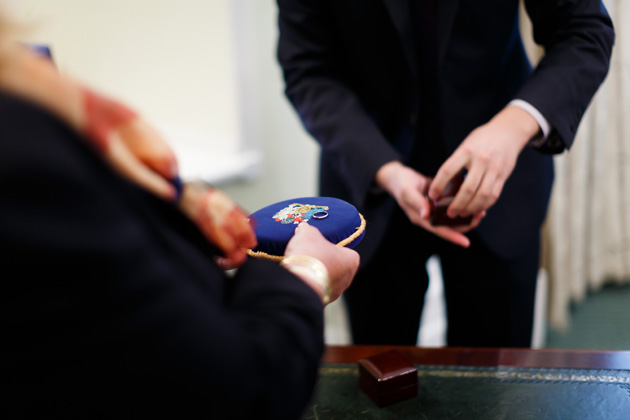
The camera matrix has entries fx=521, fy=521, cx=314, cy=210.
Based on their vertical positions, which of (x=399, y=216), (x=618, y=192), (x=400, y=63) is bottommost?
(x=618, y=192)

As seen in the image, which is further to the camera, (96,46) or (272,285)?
(96,46)

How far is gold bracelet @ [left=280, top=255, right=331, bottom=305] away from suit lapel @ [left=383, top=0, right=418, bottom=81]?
73 centimetres

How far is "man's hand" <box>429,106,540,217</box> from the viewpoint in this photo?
1.01 m

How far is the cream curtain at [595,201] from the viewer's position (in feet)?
7.52

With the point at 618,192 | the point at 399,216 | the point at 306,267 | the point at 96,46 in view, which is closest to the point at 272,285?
the point at 306,267

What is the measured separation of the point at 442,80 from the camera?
3.94ft

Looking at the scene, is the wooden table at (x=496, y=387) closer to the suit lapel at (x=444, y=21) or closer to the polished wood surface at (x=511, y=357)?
the polished wood surface at (x=511, y=357)

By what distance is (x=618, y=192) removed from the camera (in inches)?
99.6

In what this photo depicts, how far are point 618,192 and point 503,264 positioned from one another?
1.61m

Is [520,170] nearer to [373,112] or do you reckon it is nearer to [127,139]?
[373,112]

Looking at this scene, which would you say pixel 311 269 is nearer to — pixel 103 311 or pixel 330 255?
pixel 330 255

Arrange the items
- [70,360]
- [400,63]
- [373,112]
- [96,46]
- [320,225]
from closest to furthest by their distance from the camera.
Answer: [70,360], [320,225], [400,63], [373,112], [96,46]

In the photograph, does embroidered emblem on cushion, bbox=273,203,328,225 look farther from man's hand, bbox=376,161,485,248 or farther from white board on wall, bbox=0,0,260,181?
white board on wall, bbox=0,0,260,181

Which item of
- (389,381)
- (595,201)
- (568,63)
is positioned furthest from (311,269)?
(595,201)
